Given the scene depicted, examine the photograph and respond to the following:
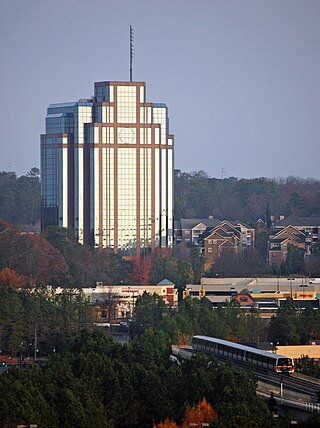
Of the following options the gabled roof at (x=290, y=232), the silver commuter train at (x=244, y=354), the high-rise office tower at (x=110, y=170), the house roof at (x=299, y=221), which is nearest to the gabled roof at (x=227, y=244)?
the gabled roof at (x=290, y=232)

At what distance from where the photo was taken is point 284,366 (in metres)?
71.9

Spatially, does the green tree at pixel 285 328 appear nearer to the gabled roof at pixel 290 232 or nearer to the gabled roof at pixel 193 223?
the gabled roof at pixel 290 232

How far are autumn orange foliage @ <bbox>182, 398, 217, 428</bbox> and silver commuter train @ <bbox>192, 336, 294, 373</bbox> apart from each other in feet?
38.7

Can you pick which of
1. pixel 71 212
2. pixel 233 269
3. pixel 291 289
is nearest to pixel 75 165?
pixel 71 212

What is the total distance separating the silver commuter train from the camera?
237 feet

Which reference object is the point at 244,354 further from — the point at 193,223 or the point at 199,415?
the point at 193,223

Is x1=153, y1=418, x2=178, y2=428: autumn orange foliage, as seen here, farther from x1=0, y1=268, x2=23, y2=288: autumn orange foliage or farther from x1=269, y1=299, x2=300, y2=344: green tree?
x1=0, y1=268, x2=23, y2=288: autumn orange foliage

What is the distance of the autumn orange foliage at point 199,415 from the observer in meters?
58.4

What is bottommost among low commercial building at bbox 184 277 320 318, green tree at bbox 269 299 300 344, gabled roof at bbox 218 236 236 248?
green tree at bbox 269 299 300 344

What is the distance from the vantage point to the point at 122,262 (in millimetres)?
135625

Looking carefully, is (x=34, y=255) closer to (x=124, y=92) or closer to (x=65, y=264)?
(x=65, y=264)

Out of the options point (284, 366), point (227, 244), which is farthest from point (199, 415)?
point (227, 244)

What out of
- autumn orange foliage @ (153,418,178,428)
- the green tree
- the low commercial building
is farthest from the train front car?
the low commercial building

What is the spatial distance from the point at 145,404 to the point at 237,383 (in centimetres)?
322
